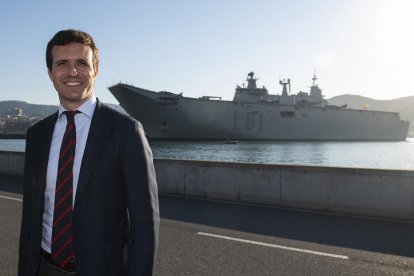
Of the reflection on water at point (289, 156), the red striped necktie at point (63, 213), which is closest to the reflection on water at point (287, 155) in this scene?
the reflection on water at point (289, 156)

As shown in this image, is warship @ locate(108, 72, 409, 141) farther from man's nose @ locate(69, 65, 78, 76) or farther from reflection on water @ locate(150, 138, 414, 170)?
man's nose @ locate(69, 65, 78, 76)

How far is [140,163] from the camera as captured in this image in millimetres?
2035

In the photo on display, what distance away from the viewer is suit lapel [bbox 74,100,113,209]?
1.98 metres

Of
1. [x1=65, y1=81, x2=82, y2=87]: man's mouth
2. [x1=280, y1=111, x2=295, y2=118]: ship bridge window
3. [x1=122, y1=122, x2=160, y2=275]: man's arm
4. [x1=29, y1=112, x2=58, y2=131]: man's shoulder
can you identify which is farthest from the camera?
[x1=280, y1=111, x2=295, y2=118]: ship bridge window

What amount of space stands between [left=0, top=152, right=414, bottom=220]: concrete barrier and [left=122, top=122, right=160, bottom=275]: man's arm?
8.07 m

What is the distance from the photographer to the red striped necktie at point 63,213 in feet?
6.74

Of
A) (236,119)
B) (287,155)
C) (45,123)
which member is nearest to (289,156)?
(287,155)

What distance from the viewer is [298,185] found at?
9844mm

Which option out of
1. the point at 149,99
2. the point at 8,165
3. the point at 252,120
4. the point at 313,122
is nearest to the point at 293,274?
the point at 8,165

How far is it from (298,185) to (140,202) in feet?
27.3

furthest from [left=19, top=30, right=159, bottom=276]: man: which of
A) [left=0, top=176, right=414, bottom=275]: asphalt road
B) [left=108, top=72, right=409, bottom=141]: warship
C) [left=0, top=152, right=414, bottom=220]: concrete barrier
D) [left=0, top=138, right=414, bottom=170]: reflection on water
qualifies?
[left=108, top=72, right=409, bottom=141]: warship

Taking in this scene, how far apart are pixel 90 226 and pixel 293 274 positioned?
148 inches

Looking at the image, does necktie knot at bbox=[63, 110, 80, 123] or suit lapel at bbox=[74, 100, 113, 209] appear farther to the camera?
necktie knot at bbox=[63, 110, 80, 123]

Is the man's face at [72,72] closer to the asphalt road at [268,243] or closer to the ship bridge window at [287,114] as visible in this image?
the asphalt road at [268,243]
